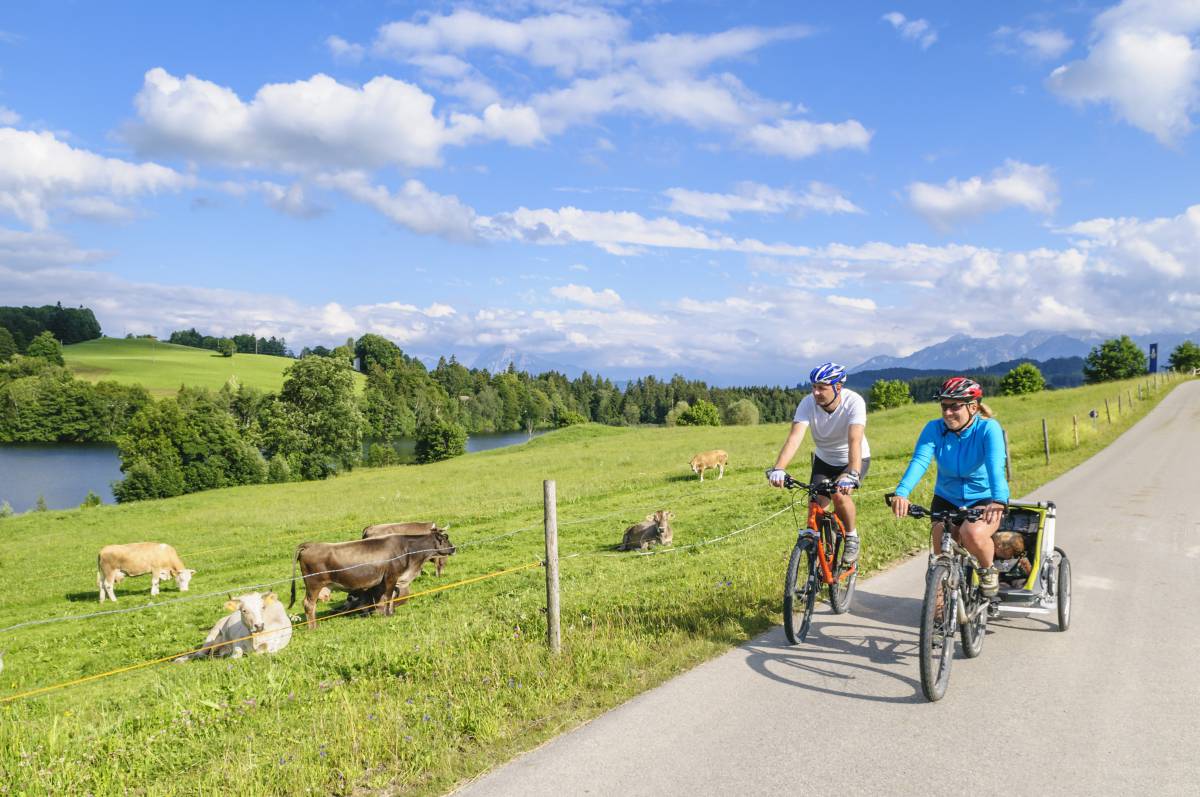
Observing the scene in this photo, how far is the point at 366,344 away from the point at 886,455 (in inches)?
5643

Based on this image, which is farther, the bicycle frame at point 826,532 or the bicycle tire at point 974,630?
the bicycle frame at point 826,532

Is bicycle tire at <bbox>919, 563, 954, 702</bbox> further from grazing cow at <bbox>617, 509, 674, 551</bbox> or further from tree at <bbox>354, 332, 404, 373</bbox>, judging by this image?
tree at <bbox>354, 332, 404, 373</bbox>

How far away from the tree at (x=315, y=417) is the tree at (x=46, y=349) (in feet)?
317

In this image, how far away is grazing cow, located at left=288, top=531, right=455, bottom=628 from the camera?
42.0ft

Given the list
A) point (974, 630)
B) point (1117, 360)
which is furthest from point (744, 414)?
point (974, 630)

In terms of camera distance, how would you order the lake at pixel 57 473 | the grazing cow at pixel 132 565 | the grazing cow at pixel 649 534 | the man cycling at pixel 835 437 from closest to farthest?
the man cycling at pixel 835 437 < the grazing cow at pixel 649 534 < the grazing cow at pixel 132 565 < the lake at pixel 57 473

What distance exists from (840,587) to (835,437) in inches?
62.2

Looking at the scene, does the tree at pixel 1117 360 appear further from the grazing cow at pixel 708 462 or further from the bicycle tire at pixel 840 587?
the bicycle tire at pixel 840 587

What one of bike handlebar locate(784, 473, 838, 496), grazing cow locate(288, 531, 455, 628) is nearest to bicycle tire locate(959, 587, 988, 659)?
bike handlebar locate(784, 473, 838, 496)

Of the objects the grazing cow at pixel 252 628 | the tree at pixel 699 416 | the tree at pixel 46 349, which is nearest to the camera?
the grazing cow at pixel 252 628

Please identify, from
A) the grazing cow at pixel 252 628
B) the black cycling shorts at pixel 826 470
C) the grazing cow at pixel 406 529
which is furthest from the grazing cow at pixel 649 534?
the black cycling shorts at pixel 826 470

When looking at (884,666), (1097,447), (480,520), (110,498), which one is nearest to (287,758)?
(884,666)

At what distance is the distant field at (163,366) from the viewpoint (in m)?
130

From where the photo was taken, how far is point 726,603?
7.80 m
